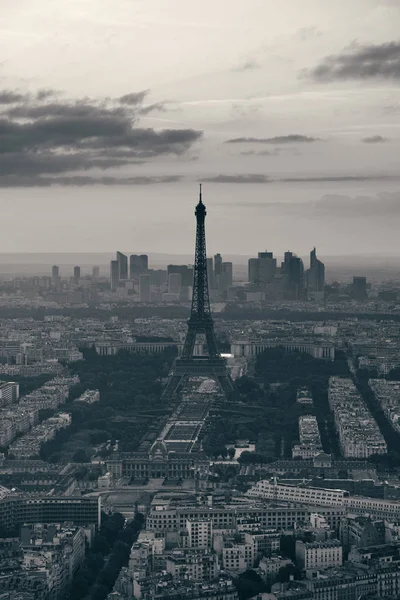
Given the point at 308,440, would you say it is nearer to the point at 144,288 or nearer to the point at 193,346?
the point at 193,346

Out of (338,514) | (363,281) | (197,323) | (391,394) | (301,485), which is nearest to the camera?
(338,514)

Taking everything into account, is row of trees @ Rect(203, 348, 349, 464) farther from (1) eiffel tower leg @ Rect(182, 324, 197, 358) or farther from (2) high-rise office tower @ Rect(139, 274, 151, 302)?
(2) high-rise office tower @ Rect(139, 274, 151, 302)

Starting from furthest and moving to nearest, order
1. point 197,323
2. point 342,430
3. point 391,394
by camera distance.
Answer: point 197,323, point 391,394, point 342,430

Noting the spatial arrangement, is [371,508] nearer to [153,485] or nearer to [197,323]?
[153,485]

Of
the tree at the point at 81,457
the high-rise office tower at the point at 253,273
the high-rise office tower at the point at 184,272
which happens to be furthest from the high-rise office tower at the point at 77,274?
the tree at the point at 81,457

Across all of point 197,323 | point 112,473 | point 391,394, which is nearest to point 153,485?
point 112,473

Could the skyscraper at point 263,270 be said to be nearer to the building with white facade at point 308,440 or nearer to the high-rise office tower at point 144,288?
the high-rise office tower at point 144,288

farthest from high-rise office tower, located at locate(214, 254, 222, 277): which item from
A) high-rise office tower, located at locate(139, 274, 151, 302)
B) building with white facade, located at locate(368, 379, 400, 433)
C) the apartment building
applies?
the apartment building

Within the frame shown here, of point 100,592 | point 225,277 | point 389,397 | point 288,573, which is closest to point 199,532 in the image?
point 288,573
